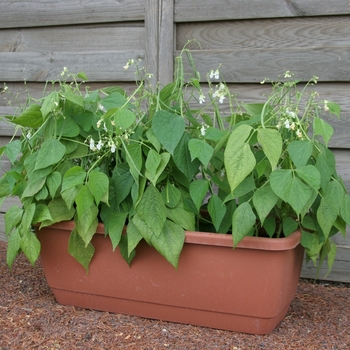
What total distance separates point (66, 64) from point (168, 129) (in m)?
1.09

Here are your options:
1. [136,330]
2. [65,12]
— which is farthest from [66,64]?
[136,330]

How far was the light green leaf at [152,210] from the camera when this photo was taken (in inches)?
56.3

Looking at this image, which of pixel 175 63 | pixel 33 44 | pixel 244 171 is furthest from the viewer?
pixel 33 44

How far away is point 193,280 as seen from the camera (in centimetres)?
150

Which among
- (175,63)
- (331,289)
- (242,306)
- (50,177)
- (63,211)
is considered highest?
(175,63)

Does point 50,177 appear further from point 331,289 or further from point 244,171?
point 331,289

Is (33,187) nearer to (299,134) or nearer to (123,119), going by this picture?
(123,119)

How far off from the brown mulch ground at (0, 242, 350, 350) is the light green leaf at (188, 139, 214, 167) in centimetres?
50

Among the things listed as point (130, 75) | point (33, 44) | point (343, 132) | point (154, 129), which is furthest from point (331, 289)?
point (33, 44)

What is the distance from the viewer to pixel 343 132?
6.37ft

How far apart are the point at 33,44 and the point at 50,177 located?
1.10 metres

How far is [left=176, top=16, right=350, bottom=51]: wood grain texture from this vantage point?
193 centimetres

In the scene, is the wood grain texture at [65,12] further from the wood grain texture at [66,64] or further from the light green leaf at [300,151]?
the light green leaf at [300,151]

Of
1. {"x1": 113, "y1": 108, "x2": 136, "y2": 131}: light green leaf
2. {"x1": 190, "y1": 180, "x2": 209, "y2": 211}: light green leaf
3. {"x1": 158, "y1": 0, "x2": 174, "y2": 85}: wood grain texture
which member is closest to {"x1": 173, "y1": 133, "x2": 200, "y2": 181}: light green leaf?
{"x1": 190, "y1": 180, "x2": 209, "y2": 211}: light green leaf
